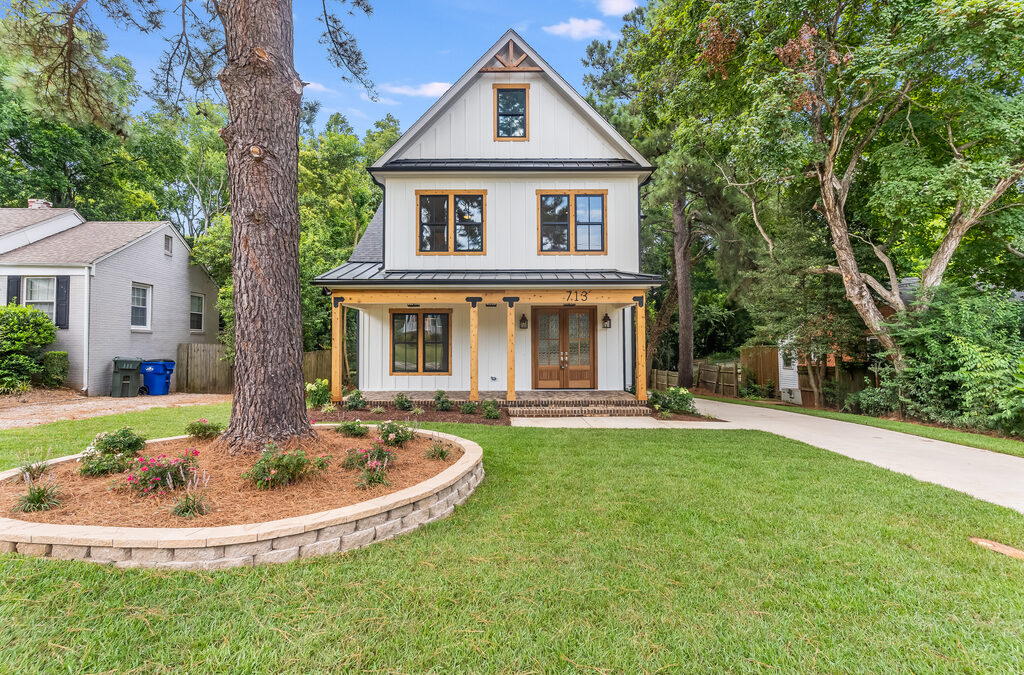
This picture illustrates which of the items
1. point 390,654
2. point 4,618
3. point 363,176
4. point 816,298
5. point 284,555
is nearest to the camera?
point 390,654

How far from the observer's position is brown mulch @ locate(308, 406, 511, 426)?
8078mm

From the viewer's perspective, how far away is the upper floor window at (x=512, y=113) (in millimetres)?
11047

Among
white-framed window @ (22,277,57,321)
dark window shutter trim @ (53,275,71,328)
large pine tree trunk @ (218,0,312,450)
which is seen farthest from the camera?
white-framed window @ (22,277,57,321)

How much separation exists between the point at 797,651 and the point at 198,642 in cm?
284

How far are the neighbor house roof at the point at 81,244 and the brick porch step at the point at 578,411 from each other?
1242cm

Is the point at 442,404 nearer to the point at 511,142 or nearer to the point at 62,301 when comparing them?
the point at 511,142

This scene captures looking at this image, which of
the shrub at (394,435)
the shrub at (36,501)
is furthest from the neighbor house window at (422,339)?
the shrub at (36,501)

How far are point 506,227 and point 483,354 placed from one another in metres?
3.25

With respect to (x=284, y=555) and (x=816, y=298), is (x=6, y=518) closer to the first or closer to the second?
(x=284, y=555)

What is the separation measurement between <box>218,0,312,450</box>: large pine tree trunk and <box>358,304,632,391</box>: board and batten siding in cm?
666

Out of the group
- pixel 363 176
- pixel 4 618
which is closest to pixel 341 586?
pixel 4 618

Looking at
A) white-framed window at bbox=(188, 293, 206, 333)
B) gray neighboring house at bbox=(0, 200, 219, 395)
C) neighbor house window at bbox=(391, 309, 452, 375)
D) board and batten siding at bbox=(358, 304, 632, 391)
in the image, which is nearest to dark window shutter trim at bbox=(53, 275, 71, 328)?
gray neighboring house at bbox=(0, 200, 219, 395)

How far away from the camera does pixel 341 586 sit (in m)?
2.48

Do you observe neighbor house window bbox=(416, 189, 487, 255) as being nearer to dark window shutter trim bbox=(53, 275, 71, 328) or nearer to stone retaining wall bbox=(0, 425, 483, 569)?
stone retaining wall bbox=(0, 425, 483, 569)
